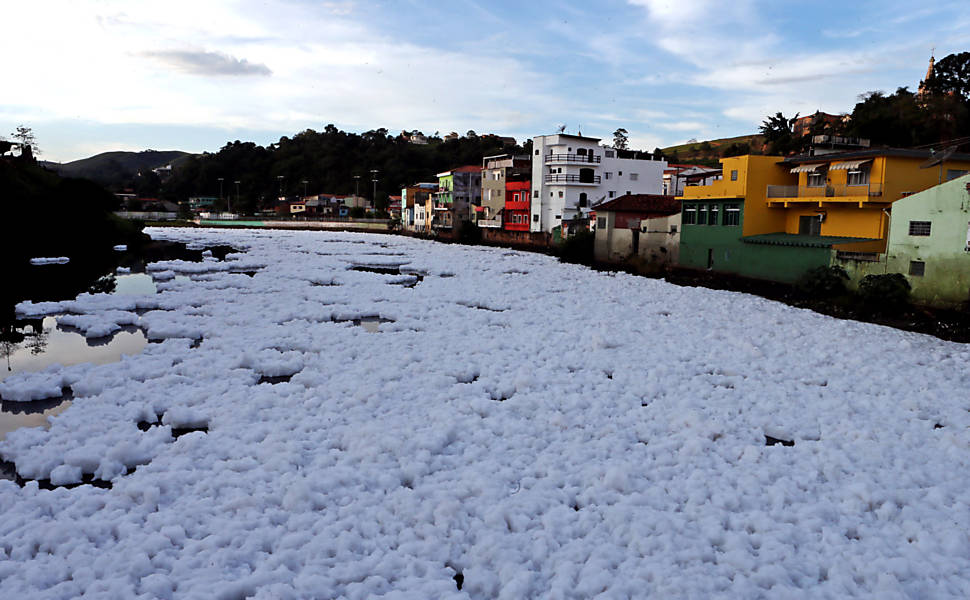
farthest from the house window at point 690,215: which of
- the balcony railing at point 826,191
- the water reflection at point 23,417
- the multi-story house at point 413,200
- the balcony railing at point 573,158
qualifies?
the multi-story house at point 413,200

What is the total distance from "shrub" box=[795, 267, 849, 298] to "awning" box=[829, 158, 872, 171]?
5335 mm

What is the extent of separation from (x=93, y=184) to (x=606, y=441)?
189 feet

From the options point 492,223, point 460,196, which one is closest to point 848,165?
point 492,223

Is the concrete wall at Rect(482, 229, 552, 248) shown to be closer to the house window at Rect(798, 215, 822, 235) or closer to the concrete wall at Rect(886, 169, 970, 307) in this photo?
the house window at Rect(798, 215, 822, 235)

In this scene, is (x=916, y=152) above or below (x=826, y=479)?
above

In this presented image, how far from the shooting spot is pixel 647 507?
7207 millimetres

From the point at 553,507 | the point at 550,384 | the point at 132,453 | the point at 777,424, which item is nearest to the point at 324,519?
the point at 553,507

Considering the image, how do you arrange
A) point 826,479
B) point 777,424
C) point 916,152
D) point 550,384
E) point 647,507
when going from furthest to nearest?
point 916,152
point 550,384
point 777,424
point 826,479
point 647,507

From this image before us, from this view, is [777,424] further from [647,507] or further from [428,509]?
[428,509]

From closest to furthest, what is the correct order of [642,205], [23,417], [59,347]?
[23,417], [59,347], [642,205]

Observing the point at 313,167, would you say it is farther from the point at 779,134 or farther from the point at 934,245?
the point at 934,245

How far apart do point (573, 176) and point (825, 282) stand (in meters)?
38.2

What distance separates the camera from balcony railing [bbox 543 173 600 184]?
60031 mm

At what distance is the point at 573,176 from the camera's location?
6009 centimetres
